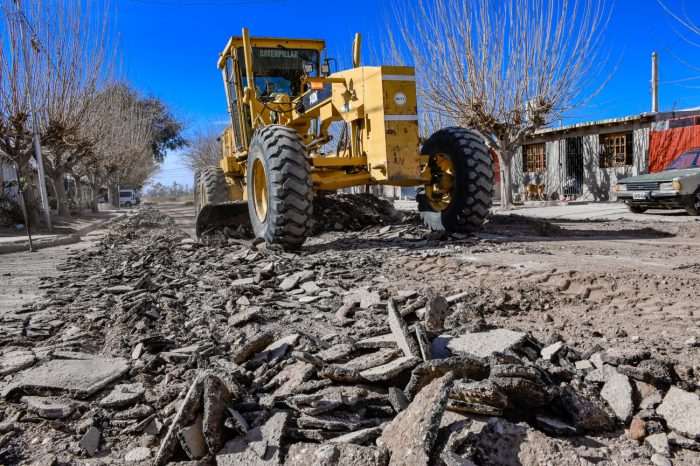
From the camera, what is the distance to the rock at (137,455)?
2127 mm

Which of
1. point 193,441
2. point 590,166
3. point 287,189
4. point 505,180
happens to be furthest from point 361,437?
point 590,166

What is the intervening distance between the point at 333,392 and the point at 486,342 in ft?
3.00

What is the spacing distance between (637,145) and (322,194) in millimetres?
14898

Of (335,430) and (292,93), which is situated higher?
(292,93)

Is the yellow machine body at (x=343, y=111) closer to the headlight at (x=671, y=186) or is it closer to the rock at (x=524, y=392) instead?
the rock at (x=524, y=392)

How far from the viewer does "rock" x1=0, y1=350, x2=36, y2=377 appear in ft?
9.77

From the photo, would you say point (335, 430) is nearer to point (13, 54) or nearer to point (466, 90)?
point (13, 54)

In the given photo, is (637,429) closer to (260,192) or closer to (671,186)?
(260,192)

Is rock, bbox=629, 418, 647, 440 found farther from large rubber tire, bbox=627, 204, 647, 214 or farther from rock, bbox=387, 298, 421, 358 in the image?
large rubber tire, bbox=627, 204, 647, 214

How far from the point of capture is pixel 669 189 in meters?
11.5

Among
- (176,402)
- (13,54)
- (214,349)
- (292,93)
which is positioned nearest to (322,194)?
(292,93)

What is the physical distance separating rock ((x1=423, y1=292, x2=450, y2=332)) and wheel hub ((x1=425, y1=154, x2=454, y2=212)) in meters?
3.61

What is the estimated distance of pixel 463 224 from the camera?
260 inches

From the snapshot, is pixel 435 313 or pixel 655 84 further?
pixel 655 84
